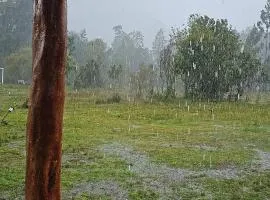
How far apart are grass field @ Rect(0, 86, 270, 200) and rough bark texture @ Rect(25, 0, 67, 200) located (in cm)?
671

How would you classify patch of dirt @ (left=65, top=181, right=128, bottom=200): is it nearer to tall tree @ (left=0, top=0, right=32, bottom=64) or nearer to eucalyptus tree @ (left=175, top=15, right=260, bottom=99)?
eucalyptus tree @ (left=175, top=15, right=260, bottom=99)

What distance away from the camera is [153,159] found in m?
13.3

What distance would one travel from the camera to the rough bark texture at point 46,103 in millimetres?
2600

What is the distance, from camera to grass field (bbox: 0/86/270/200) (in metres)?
9.82

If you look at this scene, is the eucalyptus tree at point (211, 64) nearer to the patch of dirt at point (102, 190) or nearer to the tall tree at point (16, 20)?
the patch of dirt at point (102, 190)

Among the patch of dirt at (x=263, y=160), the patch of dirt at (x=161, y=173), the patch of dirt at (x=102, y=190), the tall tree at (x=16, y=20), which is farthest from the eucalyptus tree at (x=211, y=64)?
the tall tree at (x=16, y=20)

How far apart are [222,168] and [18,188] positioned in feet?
18.4

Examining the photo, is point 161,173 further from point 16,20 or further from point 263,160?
point 16,20

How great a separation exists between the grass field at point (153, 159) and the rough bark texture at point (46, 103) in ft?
22.0

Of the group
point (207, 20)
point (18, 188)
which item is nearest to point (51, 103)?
point (18, 188)

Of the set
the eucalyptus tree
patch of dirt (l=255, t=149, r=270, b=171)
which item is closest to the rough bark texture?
patch of dirt (l=255, t=149, r=270, b=171)

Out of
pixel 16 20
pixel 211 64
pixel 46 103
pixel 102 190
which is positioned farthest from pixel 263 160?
pixel 16 20

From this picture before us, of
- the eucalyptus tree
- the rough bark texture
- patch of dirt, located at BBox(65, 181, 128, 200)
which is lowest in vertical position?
patch of dirt, located at BBox(65, 181, 128, 200)

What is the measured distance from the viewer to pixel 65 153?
1378 centimetres
